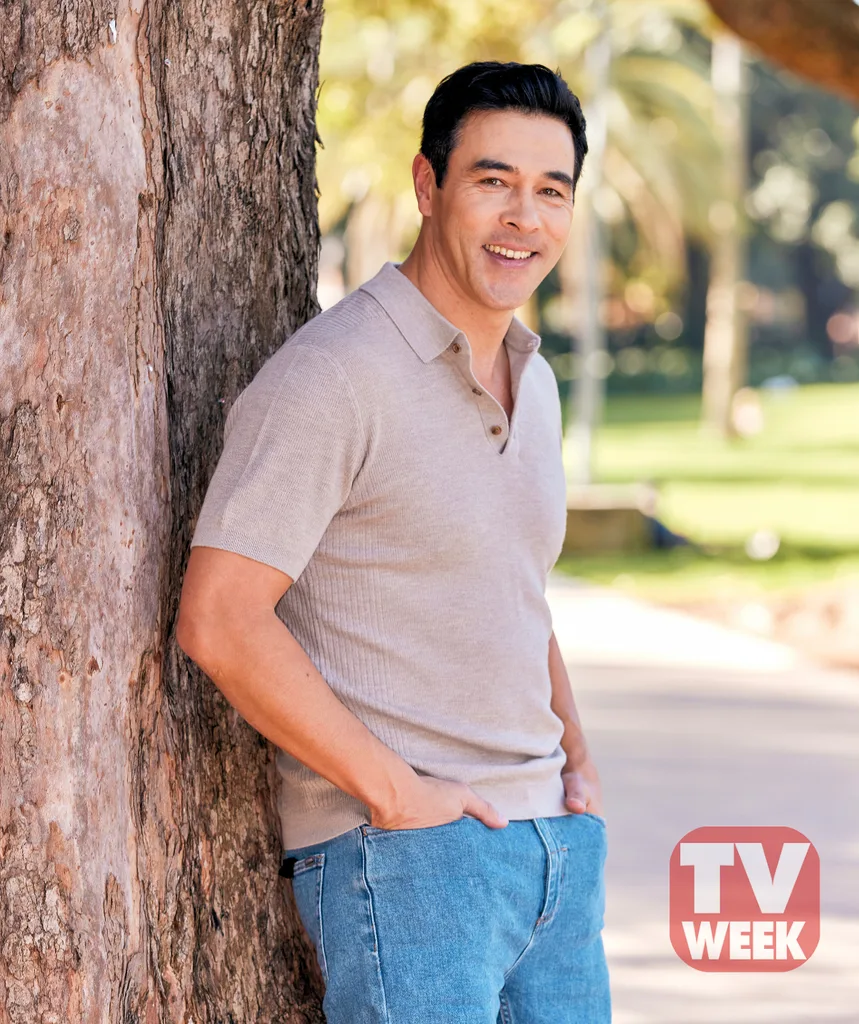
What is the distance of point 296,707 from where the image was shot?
2336mm

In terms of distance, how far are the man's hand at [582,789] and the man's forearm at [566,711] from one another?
0.02 metres

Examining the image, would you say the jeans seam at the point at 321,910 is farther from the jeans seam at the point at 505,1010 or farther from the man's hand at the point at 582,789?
the man's hand at the point at 582,789

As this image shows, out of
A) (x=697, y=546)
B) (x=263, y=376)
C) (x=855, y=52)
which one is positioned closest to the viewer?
(x=263, y=376)

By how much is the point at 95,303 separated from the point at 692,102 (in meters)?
27.9

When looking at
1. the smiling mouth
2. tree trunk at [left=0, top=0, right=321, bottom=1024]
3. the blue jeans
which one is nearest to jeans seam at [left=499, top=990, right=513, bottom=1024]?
the blue jeans

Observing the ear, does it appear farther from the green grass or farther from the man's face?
the green grass

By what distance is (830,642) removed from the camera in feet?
34.8

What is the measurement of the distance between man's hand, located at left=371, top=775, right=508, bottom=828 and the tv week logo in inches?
77.6

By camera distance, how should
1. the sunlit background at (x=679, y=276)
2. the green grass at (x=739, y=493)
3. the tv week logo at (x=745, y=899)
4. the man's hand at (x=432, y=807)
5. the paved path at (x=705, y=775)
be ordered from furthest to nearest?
the sunlit background at (x=679, y=276)
the green grass at (x=739, y=493)
the paved path at (x=705, y=775)
the tv week logo at (x=745, y=899)
the man's hand at (x=432, y=807)

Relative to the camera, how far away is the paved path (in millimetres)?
5027

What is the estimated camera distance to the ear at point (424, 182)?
8.96 ft

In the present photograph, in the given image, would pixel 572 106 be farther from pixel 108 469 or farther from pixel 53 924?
pixel 53 924

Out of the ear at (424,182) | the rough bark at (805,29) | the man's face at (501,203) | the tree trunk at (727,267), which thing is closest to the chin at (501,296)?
the man's face at (501,203)

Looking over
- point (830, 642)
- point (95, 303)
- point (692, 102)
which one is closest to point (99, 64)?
point (95, 303)
